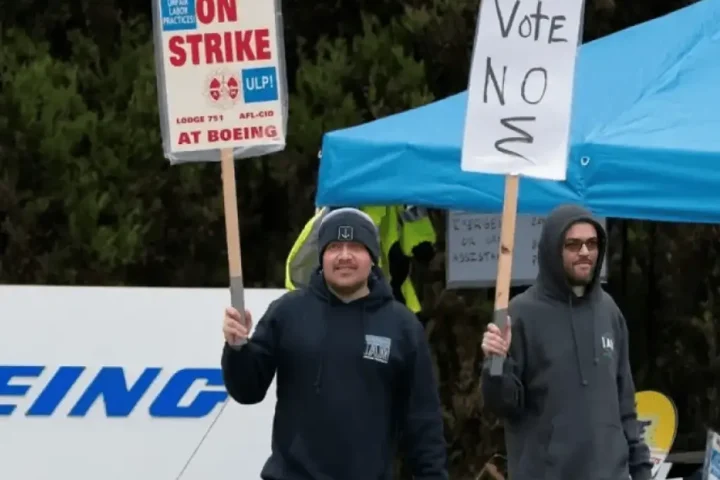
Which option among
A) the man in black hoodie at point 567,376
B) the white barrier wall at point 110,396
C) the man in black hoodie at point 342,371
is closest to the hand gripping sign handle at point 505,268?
the man in black hoodie at point 567,376

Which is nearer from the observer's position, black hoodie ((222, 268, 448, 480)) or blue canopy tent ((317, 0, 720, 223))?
black hoodie ((222, 268, 448, 480))

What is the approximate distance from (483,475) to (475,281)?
106cm

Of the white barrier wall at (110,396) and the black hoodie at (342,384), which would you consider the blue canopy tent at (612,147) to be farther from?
the black hoodie at (342,384)

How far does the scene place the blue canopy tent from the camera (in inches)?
209

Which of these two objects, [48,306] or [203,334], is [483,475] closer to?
[203,334]

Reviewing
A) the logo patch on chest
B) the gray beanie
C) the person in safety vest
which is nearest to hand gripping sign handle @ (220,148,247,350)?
the gray beanie

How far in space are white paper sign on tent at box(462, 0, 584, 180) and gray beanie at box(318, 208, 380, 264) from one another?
1.33 feet

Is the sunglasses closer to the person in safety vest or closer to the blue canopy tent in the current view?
the blue canopy tent

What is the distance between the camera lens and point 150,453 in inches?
220

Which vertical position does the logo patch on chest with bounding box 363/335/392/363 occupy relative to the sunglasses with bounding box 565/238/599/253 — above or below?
below

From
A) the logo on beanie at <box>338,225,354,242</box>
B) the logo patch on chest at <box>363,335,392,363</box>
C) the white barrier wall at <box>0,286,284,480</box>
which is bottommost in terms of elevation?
the white barrier wall at <box>0,286,284,480</box>

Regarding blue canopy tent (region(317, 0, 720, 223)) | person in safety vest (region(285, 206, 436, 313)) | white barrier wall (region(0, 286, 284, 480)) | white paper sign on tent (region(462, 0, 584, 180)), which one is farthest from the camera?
person in safety vest (region(285, 206, 436, 313))

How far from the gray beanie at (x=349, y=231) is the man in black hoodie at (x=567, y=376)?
0.50 m

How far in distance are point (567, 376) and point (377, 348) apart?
0.64 meters
